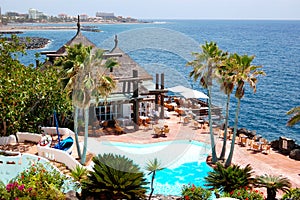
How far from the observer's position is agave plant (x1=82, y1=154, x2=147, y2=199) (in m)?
12.4

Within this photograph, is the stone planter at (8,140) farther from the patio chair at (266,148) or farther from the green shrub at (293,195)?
the green shrub at (293,195)

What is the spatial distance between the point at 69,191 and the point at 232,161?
8.78 m

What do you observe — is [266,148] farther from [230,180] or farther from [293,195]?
[293,195]

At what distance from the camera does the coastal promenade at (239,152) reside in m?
13.6

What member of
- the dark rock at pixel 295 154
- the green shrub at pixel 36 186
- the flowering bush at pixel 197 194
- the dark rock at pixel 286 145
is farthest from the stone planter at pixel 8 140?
the dark rock at pixel 295 154

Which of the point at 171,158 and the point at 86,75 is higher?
the point at 86,75

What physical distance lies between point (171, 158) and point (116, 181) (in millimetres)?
2068

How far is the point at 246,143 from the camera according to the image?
70.3ft

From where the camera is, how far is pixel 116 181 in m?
12.4

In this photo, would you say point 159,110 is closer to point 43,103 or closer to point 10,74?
point 43,103

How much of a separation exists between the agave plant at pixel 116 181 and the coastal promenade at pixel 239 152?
0.87 meters

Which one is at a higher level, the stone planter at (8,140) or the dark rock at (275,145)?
the stone planter at (8,140)

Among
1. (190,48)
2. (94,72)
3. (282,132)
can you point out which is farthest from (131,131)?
(282,132)

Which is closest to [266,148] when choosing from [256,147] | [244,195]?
[256,147]
